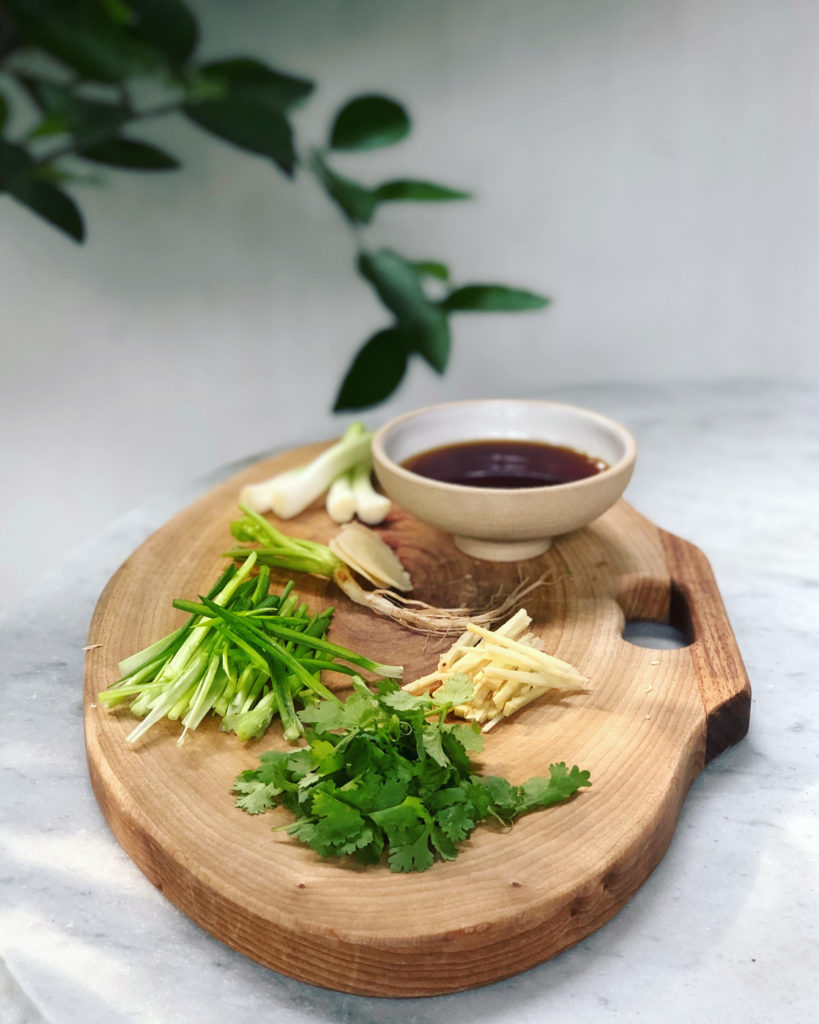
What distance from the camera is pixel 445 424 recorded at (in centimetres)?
185

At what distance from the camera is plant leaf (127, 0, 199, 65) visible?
91 centimetres

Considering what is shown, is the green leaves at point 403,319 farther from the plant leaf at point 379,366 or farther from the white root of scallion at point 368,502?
the white root of scallion at point 368,502

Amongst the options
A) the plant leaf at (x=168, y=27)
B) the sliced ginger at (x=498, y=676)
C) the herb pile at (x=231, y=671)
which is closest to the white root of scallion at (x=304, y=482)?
the herb pile at (x=231, y=671)

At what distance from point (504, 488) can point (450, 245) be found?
148 cm

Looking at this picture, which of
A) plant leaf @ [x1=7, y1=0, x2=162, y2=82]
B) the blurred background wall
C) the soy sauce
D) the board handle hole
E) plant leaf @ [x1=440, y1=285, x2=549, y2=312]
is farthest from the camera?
the blurred background wall

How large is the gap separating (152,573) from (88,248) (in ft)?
3.70

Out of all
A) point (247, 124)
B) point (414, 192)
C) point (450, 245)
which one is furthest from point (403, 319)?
point (450, 245)

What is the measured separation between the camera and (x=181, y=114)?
1.00 m

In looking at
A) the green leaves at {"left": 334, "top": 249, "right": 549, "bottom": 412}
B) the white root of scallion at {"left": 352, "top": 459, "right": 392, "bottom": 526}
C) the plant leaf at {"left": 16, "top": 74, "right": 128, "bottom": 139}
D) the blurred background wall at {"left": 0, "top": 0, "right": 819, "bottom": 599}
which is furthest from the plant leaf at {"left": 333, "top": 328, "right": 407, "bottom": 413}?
the blurred background wall at {"left": 0, "top": 0, "right": 819, "bottom": 599}

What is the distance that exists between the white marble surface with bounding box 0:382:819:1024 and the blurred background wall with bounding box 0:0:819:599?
0.97m

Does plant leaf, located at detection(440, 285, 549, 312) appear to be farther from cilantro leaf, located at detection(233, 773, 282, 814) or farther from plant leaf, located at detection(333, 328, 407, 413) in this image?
cilantro leaf, located at detection(233, 773, 282, 814)

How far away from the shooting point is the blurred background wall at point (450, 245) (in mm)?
2549

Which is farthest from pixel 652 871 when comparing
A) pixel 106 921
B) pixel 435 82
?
pixel 435 82

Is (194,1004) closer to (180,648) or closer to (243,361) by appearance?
(180,648)
